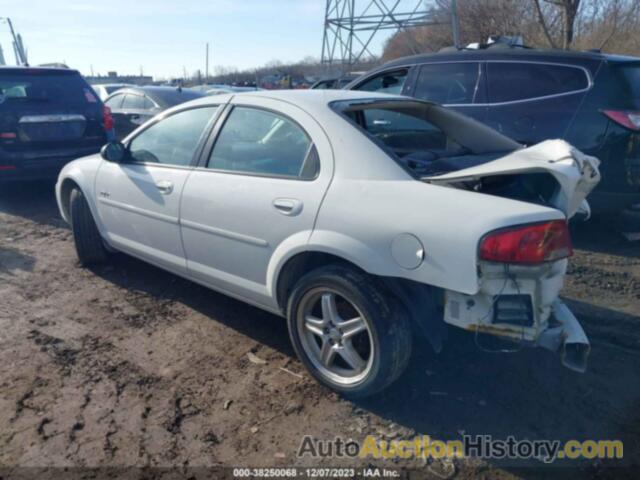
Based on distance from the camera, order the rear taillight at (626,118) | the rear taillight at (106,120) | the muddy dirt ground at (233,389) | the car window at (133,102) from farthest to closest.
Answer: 1. the car window at (133,102)
2. the rear taillight at (106,120)
3. the rear taillight at (626,118)
4. the muddy dirt ground at (233,389)

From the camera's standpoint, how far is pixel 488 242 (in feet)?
7.17

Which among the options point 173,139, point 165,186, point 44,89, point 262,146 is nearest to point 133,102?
point 44,89

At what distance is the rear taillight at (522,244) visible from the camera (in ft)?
7.16

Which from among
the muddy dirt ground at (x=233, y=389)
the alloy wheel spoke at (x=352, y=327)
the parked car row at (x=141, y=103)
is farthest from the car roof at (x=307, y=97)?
the parked car row at (x=141, y=103)

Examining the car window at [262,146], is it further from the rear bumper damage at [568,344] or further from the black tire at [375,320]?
the rear bumper damage at [568,344]

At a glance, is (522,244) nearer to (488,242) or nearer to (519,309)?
(488,242)

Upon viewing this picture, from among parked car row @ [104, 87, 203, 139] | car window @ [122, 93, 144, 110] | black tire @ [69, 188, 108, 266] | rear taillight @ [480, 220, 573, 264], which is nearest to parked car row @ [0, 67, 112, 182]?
parked car row @ [104, 87, 203, 139]

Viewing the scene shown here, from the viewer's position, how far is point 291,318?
9.46 feet

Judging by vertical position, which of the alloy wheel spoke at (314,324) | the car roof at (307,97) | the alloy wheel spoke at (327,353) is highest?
the car roof at (307,97)

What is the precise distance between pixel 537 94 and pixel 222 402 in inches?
166

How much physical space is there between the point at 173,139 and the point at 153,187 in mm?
398

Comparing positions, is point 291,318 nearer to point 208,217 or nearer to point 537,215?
point 208,217

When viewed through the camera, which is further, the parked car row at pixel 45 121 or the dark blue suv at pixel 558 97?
the parked car row at pixel 45 121

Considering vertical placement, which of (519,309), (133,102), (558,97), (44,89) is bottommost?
(519,309)
